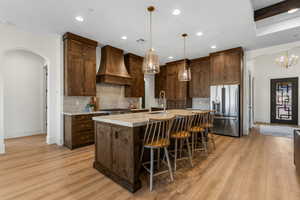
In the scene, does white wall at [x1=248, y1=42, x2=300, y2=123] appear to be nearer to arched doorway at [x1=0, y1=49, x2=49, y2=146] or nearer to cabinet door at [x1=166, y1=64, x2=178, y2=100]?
cabinet door at [x1=166, y1=64, x2=178, y2=100]

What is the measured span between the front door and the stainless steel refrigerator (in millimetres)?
4165

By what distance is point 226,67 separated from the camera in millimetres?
4965

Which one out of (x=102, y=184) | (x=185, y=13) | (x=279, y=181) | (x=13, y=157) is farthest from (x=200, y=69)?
(x=13, y=157)

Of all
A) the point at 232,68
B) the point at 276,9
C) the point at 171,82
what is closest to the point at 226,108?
the point at 232,68

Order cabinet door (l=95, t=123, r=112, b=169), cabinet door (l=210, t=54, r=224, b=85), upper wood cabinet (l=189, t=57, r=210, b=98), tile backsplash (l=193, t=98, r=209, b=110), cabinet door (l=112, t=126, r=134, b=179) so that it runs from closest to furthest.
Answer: cabinet door (l=112, t=126, r=134, b=179) → cabinet door (l=95, t=123, r=112, b=169) → cabinet door (l=210, t=54, r=224, b=85) → upper wood cabinet (l=189, t=57, r=210, b=98) → tile backsplash (l=193, t=98, r=209, b=110)

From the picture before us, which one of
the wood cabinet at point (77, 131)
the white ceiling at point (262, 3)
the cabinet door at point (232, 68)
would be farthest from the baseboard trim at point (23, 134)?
the white ceiling at point (262, 3)

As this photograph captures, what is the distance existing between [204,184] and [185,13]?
3083 millimetres

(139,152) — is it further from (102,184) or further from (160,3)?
(160,3)

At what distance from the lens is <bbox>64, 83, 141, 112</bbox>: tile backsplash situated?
4141 mm

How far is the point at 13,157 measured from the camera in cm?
311

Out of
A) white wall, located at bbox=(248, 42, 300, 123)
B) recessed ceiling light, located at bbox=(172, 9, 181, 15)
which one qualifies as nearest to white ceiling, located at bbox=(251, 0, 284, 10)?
recessed ceiling light, located at bbox=(172, 9, 181, 15)

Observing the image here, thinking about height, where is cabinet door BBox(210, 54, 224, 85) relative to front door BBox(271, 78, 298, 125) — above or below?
above

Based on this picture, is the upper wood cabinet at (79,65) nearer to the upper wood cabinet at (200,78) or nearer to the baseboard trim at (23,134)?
the baseboard trim at (23,134)

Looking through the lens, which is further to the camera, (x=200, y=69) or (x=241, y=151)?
(x=200, y=69)
